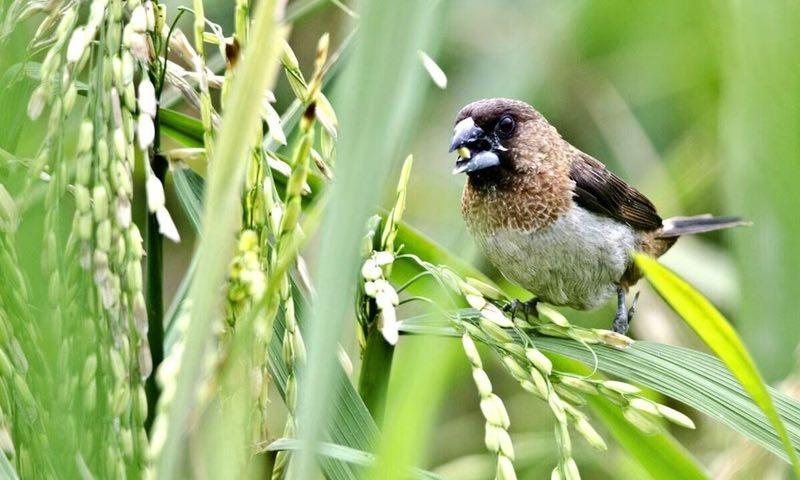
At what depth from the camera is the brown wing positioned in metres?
2.40

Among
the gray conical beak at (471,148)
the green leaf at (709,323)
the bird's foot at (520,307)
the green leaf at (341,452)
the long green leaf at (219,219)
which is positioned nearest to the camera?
the long green leaf at (219,219)

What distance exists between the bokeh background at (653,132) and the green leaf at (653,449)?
84 millimetres

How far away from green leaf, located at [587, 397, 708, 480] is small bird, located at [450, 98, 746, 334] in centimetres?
63

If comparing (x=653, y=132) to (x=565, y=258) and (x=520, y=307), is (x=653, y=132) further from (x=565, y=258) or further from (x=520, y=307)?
(x=520, y=307)

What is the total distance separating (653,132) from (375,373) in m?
2.47

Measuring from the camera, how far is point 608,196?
245 cm

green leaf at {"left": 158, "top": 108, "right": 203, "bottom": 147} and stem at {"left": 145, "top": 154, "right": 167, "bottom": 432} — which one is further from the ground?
green leaf at {"left": 158, "top": 108, "right": 203, "bottom": 147}

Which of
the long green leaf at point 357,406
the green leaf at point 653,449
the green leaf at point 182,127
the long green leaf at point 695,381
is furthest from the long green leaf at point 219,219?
the green leaf at point 653,449

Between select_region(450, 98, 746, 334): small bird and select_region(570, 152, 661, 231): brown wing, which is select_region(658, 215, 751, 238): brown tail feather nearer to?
select_region(570, 152, 661, 231): brown wing

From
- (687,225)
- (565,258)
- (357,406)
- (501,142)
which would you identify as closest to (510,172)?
(501,142)

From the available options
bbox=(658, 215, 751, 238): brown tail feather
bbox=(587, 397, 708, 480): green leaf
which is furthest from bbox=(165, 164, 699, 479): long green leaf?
bbox=(658, 215, 751, 238): brown tail feather

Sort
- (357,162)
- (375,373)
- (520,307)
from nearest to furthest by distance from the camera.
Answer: (357,162) → (375,373) → (520,307)

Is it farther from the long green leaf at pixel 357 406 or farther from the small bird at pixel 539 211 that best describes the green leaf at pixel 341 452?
the small bird at pixel 539 211

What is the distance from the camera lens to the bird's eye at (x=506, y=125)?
89.7 inches
